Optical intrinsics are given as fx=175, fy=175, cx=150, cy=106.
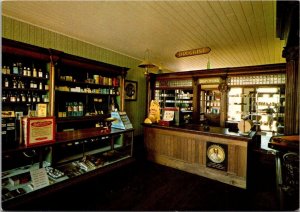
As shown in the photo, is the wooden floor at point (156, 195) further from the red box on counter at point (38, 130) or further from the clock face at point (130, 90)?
the clock face at point (130, 90)

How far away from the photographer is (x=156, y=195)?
8.84 ft

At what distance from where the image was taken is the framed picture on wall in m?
5.98

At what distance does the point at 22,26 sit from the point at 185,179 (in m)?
4.42

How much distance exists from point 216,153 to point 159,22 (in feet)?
8.85

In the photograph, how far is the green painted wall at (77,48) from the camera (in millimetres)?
3456

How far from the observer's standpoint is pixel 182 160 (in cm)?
369

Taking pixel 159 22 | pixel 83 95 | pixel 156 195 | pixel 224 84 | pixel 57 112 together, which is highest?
pixel 159 22

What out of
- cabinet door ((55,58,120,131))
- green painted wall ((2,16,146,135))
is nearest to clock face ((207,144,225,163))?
cabinet door ((55,58,120,131))

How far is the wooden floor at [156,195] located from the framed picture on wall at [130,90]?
3.10 metres

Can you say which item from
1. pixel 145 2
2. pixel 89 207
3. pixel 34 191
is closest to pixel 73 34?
pixel 145 2

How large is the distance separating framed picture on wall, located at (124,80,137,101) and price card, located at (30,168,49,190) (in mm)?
3715

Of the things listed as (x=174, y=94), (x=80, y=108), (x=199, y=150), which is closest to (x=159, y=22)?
(x=199, y=150)

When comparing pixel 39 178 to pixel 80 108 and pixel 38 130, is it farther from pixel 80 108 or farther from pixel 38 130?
pixel 80 108

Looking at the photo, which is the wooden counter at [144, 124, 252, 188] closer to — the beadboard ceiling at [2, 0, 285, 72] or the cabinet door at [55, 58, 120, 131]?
the cabinet door at [55, 58, 120, 131]
